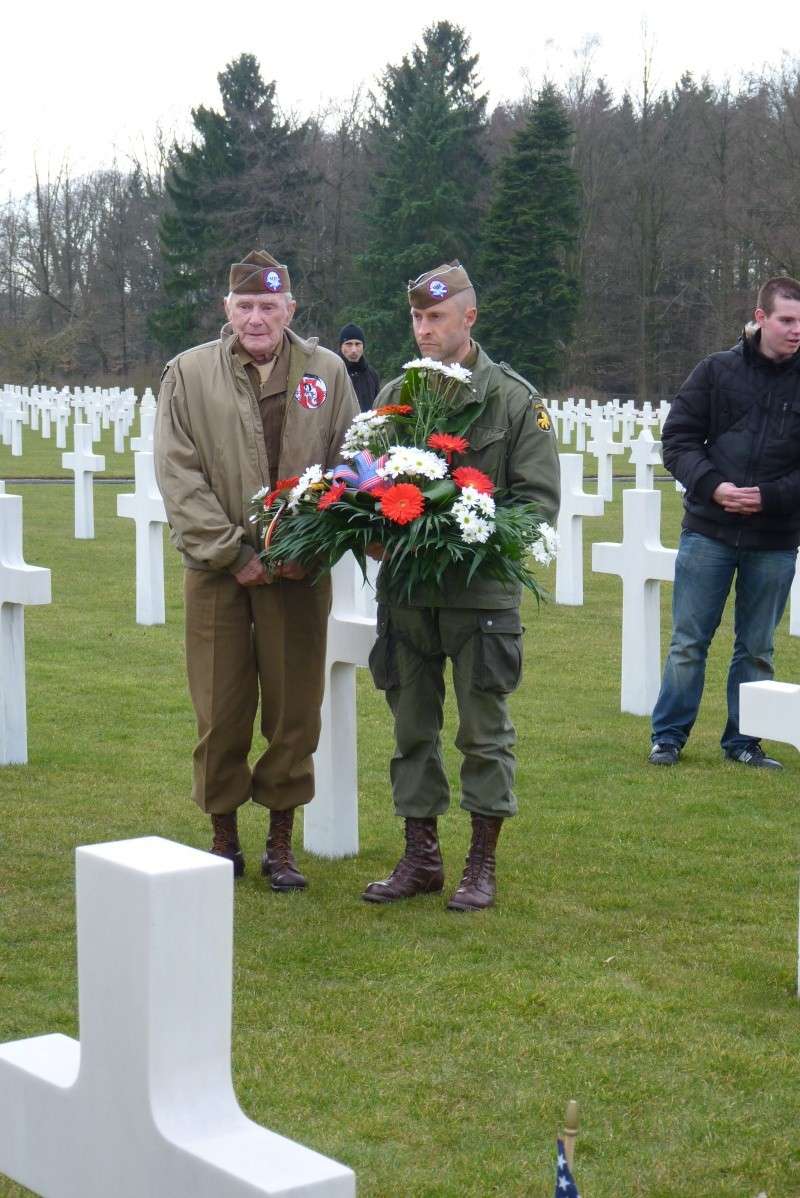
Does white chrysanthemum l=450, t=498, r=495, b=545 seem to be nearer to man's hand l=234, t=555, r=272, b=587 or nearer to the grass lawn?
man's hand l=234, t=555, r=272, b=587

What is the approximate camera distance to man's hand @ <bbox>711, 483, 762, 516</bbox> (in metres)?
6.58

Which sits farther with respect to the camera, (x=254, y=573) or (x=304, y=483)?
(x=254, y=573)

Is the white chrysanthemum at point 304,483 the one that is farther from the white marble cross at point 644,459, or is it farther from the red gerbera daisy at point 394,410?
the white marble cross at point 644,459

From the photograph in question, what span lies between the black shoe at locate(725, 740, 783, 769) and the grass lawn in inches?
4.2

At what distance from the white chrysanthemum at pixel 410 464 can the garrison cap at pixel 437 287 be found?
0.48 meters

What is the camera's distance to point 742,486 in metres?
6.69

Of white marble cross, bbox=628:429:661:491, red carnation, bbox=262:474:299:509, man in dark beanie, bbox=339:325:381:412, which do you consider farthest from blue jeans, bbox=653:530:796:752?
white marble cross, bbox=628:429:661:491

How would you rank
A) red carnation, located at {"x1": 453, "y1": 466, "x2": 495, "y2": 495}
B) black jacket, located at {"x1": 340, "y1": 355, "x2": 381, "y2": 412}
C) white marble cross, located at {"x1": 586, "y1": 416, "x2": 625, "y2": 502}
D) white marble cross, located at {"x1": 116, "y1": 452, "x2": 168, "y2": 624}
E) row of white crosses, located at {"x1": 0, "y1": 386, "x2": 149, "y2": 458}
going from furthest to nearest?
row of white crosses, located at {"x1": 0, "y1": 386, "x2": 149, "y2": 458}
white marble cross, located at {"x1": 586, "y1": 416, "x2": 625, "y2": 502}
black jacket, located at {"x1": 340, "y1": 355, "x2": 381, "y2": 412}
white marble cross, located at {"x1": 116, "y1": 452, "x2": 168, "y2": 624}
red carnation, located at {"x1": 453, "y1": 466, "x2": 495, "y2": 495}

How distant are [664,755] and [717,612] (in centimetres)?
68

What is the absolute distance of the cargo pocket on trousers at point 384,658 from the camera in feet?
16.3

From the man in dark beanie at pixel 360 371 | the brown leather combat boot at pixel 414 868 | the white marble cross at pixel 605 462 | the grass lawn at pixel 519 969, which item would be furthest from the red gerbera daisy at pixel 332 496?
the white marble cross at pixel 605 462

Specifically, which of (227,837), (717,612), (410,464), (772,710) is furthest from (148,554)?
(772,710)

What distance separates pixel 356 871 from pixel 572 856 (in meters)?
0.78

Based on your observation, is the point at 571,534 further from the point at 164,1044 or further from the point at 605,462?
the point at 164,1044
